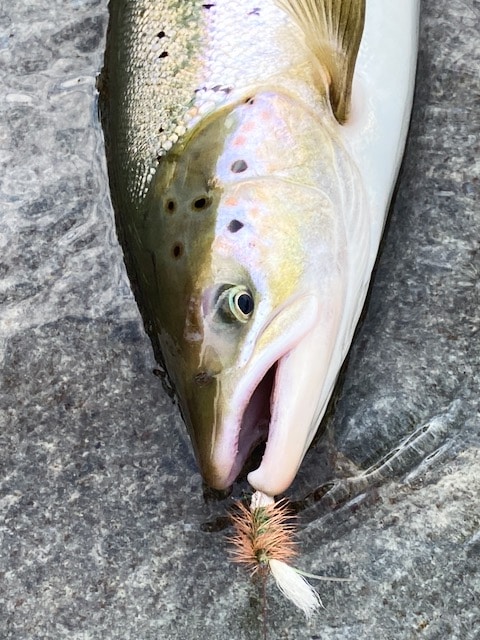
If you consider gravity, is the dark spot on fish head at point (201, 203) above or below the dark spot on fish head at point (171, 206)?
above

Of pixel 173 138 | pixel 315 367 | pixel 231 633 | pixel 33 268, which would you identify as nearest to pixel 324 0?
pixel 173 138

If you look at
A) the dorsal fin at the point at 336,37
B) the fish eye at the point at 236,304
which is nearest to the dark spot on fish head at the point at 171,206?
the fish eye at the point at 236,304

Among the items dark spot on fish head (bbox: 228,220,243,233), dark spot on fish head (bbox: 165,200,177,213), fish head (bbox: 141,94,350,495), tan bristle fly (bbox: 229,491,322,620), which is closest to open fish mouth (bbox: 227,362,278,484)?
fish head (bbox: 141,94,350,495)

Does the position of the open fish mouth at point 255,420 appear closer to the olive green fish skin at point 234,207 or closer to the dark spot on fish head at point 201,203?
the olive green fish skin at point 234,207

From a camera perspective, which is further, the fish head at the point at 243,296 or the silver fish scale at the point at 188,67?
the silver fish scale at the point at 188,67

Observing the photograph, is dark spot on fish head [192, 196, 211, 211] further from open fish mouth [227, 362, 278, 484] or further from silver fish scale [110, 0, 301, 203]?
open fish mouth [227, 362, 278, 484]

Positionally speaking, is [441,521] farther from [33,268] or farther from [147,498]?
[33,268]

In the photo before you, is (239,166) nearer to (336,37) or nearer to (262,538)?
(336,37)
